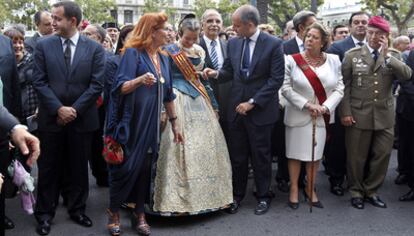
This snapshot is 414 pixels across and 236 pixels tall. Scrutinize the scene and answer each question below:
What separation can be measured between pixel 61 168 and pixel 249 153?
1866 mm

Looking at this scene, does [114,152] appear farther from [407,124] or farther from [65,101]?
[407,124]

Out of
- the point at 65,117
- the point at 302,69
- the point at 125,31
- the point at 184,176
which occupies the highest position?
the point at 125,31

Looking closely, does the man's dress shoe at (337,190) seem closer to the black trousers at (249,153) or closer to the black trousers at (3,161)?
the black trousers at (249,153)

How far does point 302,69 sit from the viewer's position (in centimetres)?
484

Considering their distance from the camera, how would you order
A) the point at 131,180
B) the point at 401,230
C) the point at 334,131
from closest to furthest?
the point at 131,180
the point at 401,230
the point at 334,131

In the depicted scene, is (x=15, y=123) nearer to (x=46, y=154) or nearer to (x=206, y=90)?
(x=46, y=154)

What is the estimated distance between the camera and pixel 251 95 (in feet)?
15.7

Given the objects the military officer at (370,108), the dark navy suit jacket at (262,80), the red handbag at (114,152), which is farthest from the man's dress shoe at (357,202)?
the red handbag at (114,152)

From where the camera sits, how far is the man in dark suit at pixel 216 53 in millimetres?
5242

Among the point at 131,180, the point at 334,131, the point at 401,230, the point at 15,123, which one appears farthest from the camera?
the point at 334,131

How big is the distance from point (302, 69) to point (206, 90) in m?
0.98

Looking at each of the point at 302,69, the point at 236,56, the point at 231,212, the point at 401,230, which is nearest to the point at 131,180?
the point at 231,212

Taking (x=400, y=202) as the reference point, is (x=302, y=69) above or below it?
above

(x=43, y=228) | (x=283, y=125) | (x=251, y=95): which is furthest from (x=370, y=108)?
(x=43, y=228)
